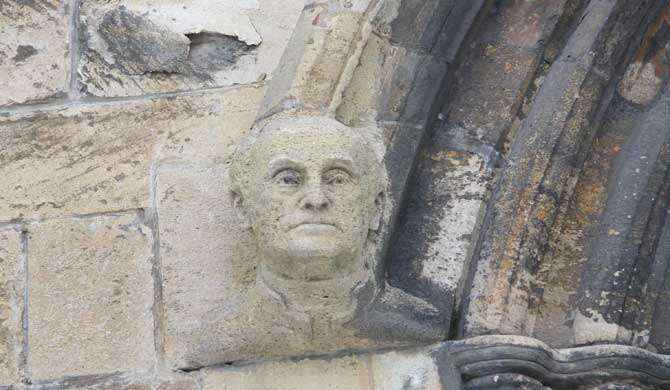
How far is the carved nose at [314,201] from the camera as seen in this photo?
3721 mm

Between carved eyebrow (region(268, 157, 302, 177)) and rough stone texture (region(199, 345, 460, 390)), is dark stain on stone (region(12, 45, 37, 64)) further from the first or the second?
rough stone texture (region(199, 345, 460, 390))

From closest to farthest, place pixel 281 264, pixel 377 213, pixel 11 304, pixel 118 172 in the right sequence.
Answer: pixel 281 264 → pixel 377 213 → pixel 11 304 → pixel 118 172

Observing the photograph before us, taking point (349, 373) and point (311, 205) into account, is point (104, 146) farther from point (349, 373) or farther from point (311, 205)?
point (349, 373)

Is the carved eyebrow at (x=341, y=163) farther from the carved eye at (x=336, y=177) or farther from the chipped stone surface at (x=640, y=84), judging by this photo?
the chipped stone surface at (x=640, y=84)

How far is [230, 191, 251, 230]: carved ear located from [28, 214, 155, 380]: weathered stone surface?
0.25 m

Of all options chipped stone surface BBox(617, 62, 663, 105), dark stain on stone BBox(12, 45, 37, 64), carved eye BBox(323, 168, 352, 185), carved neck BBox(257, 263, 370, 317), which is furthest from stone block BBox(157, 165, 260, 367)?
chipped stone surface BBox(617, 62, 663, 105)

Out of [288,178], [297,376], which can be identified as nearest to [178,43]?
[288,178]

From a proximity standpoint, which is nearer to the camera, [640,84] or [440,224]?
[440,224]

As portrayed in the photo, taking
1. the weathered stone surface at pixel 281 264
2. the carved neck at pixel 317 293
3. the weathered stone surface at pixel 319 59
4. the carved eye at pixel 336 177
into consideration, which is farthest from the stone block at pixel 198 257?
the carved eye at pixel 336 177

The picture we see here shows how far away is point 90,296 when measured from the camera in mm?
4035

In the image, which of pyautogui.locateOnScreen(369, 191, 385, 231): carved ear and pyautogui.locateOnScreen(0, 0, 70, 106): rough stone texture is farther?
pyautogui.locateOnScreen(0, 0, 70, 106): rough stone texture

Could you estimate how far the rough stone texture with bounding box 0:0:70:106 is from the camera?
4.27m

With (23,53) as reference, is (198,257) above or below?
Answer: below

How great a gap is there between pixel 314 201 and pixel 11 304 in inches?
32.1
